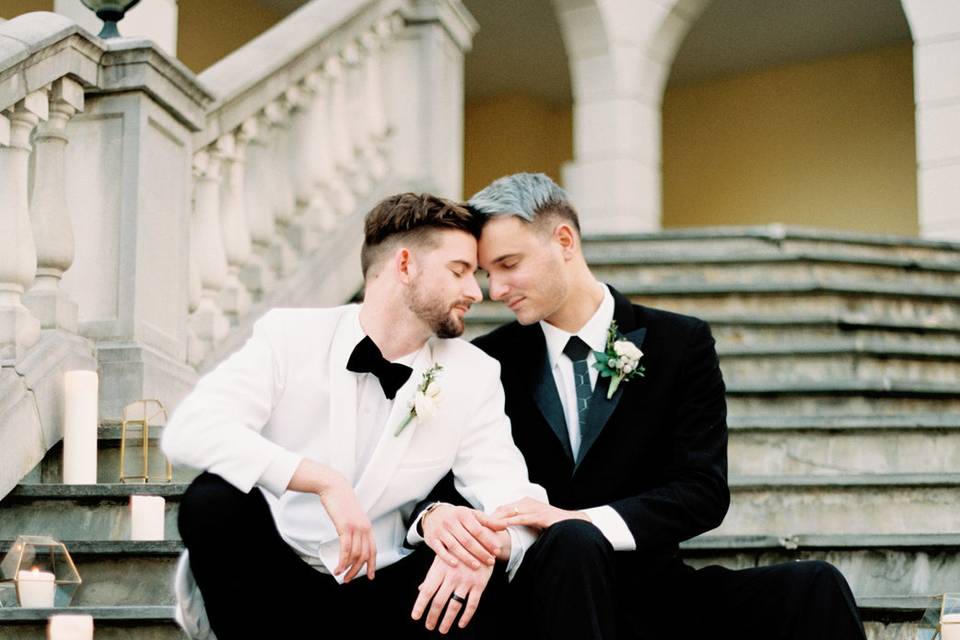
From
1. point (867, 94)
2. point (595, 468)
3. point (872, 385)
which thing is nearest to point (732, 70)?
point (867, 94)

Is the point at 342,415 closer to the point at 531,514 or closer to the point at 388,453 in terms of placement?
the point at 388,453

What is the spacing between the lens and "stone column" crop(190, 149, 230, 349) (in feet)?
14.3

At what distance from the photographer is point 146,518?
324 cm

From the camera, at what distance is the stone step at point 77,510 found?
11.1 ft

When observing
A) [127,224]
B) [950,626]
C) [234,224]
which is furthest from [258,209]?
[950,626]

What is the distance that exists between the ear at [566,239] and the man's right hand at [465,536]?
71 centimetres

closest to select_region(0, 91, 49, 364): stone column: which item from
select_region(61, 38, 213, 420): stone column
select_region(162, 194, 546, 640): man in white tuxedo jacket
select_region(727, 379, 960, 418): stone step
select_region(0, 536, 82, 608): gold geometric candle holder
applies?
select_region(61, 38, 213, 420): stone column

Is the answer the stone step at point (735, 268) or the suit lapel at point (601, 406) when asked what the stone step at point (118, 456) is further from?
the stone step at point (735, 268)

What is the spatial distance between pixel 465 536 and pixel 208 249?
2.24 metres

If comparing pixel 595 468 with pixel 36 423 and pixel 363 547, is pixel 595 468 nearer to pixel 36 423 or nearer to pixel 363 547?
pixel 363 547

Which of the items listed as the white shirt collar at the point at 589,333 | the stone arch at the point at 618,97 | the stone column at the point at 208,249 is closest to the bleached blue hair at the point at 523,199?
the white shirt collar at the point at 589,333

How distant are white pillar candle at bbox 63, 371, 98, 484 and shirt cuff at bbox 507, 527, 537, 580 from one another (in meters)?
1.47

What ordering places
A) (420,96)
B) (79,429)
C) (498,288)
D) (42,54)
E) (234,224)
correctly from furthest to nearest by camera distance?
(420,96), (234,224), (42,54), (79,429), (498,288)

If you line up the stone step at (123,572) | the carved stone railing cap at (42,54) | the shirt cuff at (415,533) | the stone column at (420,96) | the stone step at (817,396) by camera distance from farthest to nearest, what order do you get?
the stone column at (420,96), the stone step at (817,396), the carved stone railing cap at (42,54), the stone step at (123,572), the shirt cuff at (415,533)
